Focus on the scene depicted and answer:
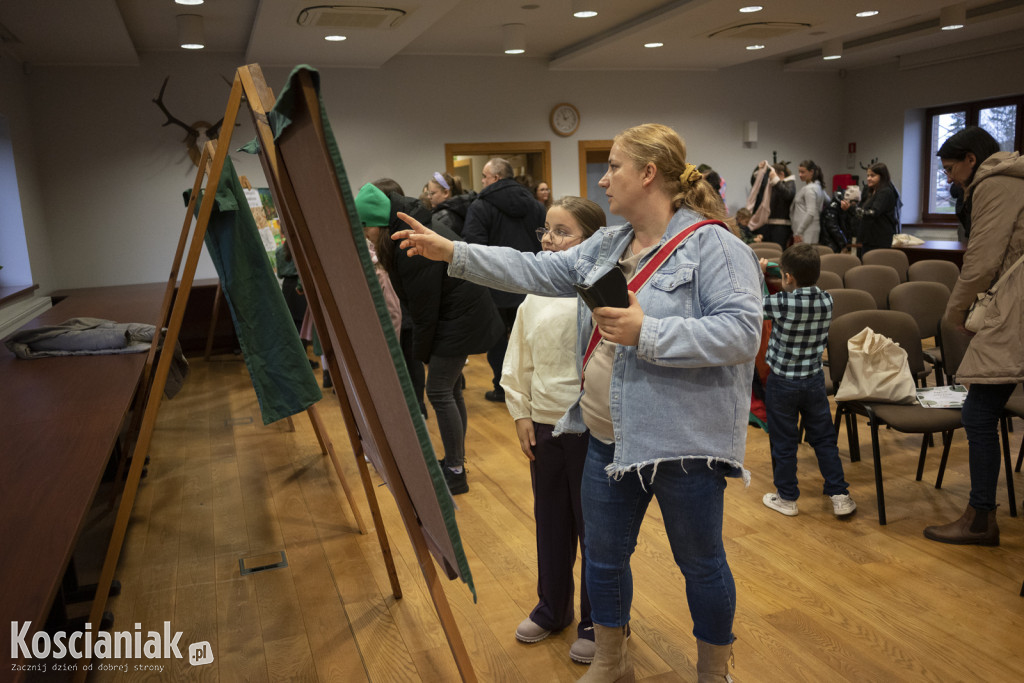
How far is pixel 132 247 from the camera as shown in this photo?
8.23 m

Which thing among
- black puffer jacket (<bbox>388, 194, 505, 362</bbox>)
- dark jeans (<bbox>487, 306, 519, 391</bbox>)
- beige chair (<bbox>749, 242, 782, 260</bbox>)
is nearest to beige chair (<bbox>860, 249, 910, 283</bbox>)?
beige chair (<bbox>749, 242, 782, 260</bbox>)

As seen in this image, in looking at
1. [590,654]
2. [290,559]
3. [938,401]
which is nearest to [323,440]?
[290,559]

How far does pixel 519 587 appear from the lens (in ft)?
9.25

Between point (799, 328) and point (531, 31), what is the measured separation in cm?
586

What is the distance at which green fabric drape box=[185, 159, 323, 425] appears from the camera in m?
2.79

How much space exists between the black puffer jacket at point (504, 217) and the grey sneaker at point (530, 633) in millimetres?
2560

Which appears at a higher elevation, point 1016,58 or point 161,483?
point 1016,58

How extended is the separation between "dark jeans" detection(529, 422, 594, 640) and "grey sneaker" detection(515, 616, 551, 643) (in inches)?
1.2

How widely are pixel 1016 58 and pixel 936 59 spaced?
939 millimetres

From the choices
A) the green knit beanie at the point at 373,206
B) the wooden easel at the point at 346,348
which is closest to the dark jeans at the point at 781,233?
the green knit beanie at the point at 373,206

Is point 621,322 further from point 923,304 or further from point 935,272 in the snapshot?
point 935,272

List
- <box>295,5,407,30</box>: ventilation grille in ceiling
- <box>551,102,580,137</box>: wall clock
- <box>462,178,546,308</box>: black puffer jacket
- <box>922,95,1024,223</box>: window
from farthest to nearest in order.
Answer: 1. <box>922,95,1024,223</box>: window
2. <box>551,102,580,137</box>: wall clock
3. <box>295,5,407,30</box>: ventilation grille in ceiling
4. <box>462,178,546,308</box>: black puffer jacket

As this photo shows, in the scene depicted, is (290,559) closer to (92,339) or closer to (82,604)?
(82,604)

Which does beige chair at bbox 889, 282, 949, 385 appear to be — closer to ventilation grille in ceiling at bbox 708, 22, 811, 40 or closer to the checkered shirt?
the checkered shirt
